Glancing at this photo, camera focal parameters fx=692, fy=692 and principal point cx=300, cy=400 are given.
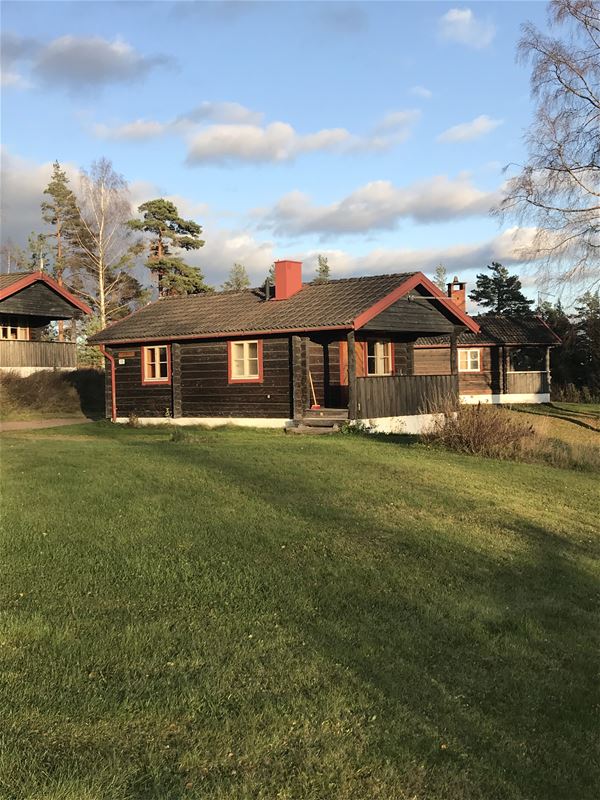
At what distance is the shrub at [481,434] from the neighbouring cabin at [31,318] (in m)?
22.3

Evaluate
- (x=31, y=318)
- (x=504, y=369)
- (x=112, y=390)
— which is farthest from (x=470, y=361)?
(x=31, y=318)

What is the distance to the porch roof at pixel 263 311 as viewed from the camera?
18.6 m

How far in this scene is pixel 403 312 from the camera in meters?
20.6

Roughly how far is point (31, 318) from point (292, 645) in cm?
3257

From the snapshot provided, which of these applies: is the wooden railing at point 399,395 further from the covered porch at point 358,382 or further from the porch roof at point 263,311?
the porch roof at point 263,311

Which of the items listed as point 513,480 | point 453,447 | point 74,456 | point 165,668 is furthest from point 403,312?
point 165,668

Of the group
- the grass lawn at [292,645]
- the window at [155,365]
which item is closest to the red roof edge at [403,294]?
the window at [155,365]

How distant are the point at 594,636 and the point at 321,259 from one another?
72800mm

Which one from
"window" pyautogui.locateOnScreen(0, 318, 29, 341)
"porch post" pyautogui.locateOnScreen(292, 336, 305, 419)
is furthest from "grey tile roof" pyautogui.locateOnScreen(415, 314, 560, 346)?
"window" pyautogui.locateOnScreen(0, 318, 29, 341)

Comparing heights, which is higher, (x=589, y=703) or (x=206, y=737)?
(x=206, y=737)

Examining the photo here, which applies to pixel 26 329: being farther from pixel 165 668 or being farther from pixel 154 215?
pixel 165 668

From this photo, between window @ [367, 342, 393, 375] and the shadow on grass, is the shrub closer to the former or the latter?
the shadow on grass

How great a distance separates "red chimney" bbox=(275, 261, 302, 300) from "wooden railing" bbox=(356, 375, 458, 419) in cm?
426

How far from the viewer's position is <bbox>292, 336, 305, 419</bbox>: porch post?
1945 centimetres
